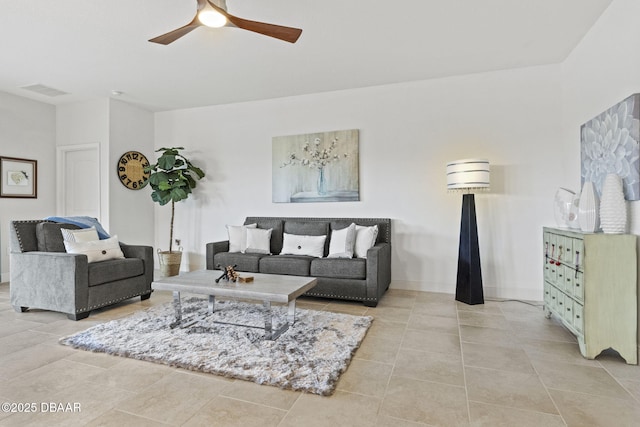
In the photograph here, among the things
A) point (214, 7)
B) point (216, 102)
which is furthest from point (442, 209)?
point (216, 102)

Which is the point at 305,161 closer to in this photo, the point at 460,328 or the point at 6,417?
the point at 460,328

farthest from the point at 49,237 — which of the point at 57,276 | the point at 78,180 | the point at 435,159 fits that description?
the point at 435,159

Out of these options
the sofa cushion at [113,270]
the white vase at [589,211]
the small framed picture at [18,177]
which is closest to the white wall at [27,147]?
the small framed picture at [18,177]

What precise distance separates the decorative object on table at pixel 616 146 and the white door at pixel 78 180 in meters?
6.20

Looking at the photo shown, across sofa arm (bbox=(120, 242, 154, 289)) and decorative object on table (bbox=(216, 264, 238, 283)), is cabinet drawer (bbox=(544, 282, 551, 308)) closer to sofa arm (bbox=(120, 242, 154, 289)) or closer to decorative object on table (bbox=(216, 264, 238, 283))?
decorative object on table (bbox=(216, 264, 238, 283))

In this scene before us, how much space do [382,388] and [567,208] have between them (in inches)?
92.9

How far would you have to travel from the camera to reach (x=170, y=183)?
203 inches

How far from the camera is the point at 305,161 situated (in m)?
4.89

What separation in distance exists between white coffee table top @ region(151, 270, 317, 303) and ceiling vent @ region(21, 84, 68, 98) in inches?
146

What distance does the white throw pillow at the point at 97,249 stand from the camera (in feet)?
11.3

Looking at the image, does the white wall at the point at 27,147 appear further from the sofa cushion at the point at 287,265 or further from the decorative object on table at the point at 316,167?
the sofa cushion at the point at 287,265

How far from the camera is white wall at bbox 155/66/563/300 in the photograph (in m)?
3.95

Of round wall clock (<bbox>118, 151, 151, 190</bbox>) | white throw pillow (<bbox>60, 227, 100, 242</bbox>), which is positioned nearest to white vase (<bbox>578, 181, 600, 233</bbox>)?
white throw pillow (<bbox>60, 227, 100, 242</bbox>)

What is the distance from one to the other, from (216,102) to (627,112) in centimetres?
483
